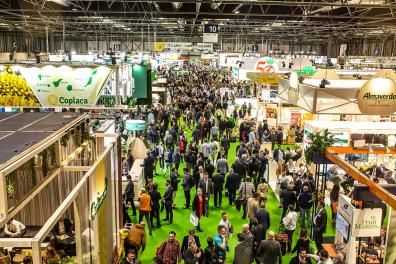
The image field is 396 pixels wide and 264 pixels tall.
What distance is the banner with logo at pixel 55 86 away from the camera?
8.39m

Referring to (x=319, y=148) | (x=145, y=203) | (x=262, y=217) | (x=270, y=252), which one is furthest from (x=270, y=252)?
(x=145, y=203)

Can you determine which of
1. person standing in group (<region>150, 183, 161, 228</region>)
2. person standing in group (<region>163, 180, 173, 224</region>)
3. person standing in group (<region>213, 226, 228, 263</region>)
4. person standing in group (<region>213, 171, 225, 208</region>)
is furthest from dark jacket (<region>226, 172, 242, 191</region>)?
person standing in group (<region>213, 226, 228, 263</region>)

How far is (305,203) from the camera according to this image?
9273 mm

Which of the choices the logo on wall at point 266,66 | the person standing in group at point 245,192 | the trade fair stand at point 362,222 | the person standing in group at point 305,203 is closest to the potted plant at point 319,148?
the trade fair stand at point 362,222

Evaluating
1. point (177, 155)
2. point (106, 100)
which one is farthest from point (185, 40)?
point (106, 100)

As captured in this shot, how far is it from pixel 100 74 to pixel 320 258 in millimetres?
5345

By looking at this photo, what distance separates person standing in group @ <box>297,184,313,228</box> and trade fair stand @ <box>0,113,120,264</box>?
413cm

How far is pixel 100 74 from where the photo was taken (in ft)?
27.9

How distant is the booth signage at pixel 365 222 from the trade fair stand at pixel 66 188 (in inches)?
161

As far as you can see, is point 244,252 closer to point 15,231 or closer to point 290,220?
point 290,220

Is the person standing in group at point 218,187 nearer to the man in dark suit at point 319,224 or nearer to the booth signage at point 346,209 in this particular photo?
the man in dark suit at point 319,224

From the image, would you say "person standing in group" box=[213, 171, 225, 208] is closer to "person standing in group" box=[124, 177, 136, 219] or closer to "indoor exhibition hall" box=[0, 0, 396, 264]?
"indoor exhibition hall" box=[0, 0, 396, 264]

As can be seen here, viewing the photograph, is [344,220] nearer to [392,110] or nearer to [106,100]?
[392,110]

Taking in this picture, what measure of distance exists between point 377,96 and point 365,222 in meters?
2.43
